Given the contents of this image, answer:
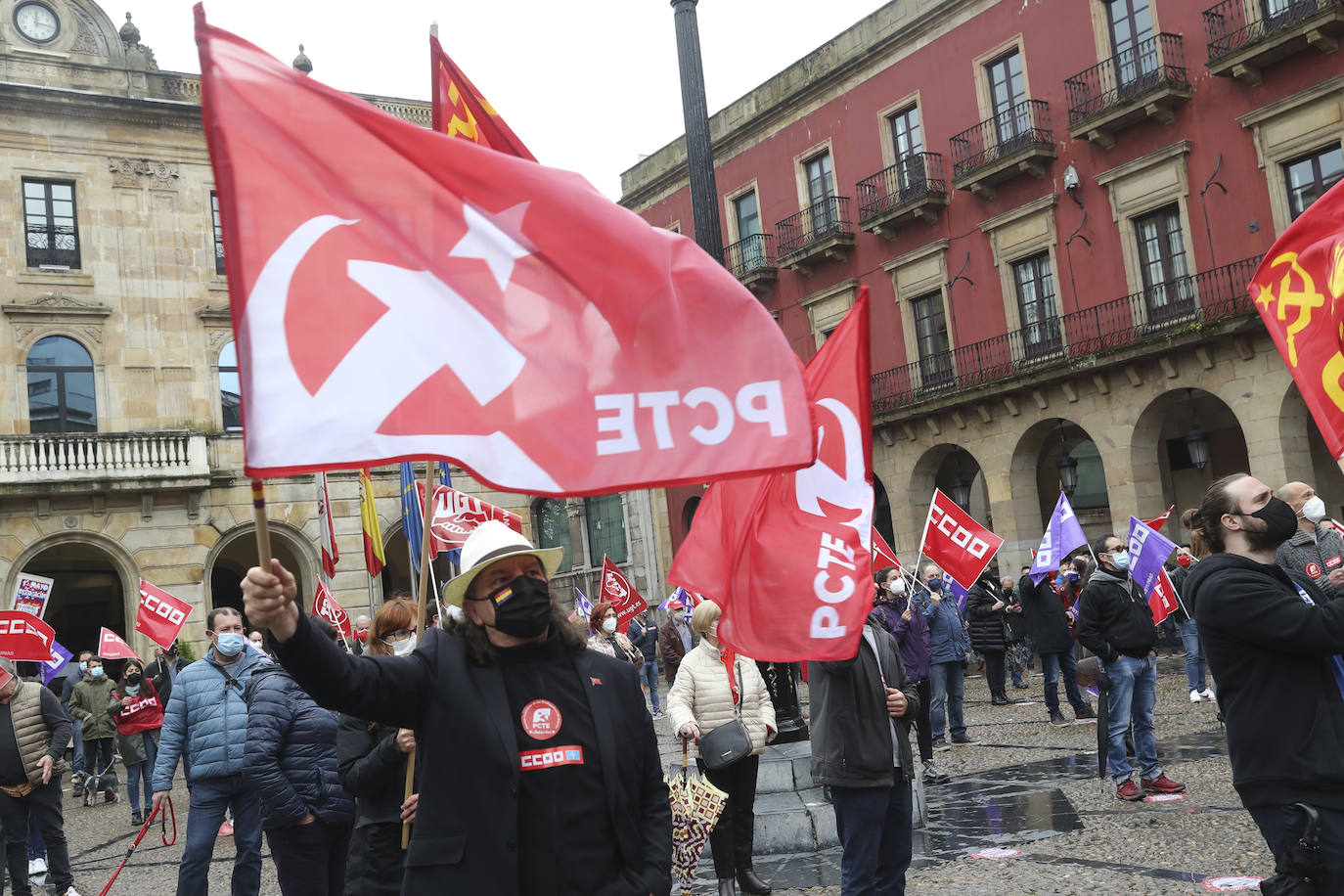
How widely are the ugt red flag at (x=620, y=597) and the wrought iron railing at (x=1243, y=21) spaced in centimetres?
1319

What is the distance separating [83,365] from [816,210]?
16892 millimetres

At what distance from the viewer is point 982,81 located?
2528 cm

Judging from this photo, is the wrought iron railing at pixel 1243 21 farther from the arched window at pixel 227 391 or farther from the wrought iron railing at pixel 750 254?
the arched window at pixel 227 391

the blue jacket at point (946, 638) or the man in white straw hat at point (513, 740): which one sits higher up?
the man in white straw hat at point (513, 740)

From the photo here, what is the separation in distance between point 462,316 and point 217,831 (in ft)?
15.2

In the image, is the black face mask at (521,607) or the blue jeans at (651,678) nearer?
the black face mask at (521,607)

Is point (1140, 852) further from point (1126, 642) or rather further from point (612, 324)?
point (612, 324)

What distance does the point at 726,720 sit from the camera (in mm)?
7547

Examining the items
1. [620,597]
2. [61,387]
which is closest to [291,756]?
[620,597]

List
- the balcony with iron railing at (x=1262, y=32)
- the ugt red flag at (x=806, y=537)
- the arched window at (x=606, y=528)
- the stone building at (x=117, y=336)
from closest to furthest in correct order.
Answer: the ugt red flag at (x=806, y=537)
the balcony with iron railing at (x=1262, y=32)
the stone building at (x=117, y=336)
the arched window at (x=606, y=528)

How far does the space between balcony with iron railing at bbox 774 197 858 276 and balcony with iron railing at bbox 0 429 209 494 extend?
1431cm

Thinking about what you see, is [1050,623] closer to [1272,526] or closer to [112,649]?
[1272,526]

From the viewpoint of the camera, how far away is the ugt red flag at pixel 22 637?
14.0 metres

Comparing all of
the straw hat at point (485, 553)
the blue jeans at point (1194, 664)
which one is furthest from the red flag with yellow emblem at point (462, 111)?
the blue jeans at point (1194, 664)
